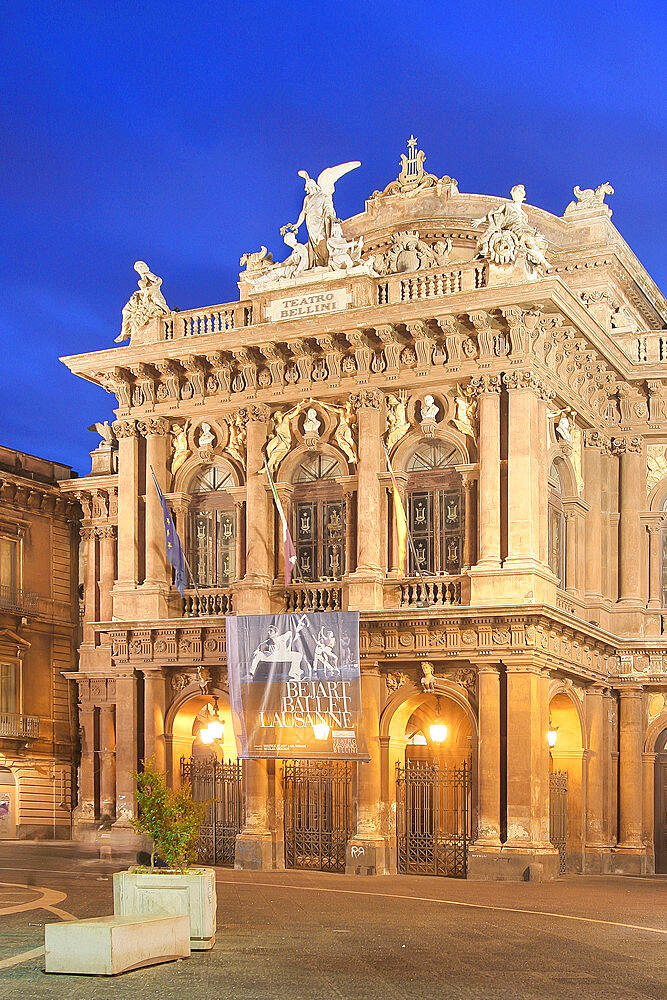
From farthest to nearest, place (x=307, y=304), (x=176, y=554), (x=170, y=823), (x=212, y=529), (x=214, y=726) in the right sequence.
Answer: (x=212, y=529)
(x=214, y=726)
(x=176, y=554)
(x=307, y=304)
(x=170, y=823)

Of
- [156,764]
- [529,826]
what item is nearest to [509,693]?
[529,826]

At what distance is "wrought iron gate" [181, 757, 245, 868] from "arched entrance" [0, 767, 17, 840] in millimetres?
14756

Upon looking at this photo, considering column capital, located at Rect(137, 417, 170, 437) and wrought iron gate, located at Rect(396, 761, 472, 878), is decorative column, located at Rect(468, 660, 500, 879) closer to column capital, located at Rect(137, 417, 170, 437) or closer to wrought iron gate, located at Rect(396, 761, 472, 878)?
wrought iron gate, located at Rect(396, 761, 472, 878)

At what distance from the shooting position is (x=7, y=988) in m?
14.4

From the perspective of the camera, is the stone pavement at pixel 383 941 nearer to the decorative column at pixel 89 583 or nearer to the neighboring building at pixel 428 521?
the neighboring building at pixel 428 521

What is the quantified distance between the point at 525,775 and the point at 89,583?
908 inches

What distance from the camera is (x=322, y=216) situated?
33531 mm

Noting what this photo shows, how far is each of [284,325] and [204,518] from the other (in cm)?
536

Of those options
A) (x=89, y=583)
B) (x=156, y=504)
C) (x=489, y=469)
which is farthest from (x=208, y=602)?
(x=89, y=583)

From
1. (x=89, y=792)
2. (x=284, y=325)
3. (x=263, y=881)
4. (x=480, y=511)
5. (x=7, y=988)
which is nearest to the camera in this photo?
(x=7, y=988)

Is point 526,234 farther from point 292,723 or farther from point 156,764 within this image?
point 156,764

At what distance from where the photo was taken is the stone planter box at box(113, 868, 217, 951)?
17266 mm

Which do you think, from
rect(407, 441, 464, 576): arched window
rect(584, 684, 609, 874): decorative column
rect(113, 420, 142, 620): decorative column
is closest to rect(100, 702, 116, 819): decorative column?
rect(113, 420, 142, 620): decorative column

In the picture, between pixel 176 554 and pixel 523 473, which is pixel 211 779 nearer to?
pixel 176 554
